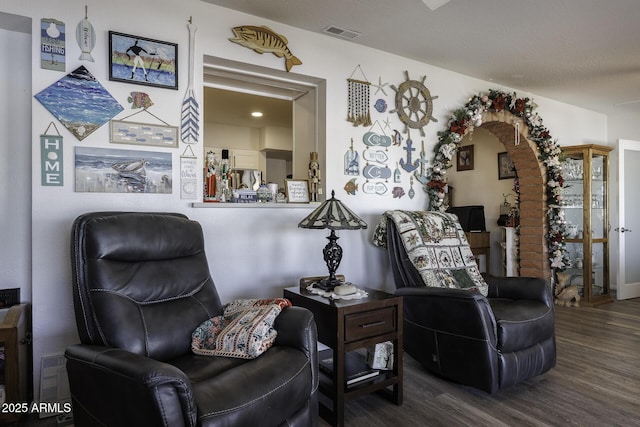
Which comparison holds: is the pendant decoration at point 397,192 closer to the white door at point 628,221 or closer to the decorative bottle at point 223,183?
the decorative bottle at point 223,183

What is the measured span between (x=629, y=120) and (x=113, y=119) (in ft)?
20.6

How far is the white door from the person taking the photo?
16.4ft

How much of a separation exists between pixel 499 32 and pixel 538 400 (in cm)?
259

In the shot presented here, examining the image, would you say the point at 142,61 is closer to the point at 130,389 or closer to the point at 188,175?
the point at 188,175

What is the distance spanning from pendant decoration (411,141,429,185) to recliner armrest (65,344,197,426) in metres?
2.89

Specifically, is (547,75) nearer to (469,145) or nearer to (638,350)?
(469,145)

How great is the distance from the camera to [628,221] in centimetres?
522

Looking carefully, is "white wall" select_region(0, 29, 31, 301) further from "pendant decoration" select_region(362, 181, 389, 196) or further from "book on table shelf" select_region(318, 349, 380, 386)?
"pendant decoration" select_region(362, 181, 389, 196)

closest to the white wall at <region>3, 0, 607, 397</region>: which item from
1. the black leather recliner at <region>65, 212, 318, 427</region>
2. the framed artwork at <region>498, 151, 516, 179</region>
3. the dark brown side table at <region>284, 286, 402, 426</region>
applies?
the black leather recliner at <region>65, 212, 318, 427</region>

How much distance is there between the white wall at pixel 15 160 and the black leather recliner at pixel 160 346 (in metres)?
0.89

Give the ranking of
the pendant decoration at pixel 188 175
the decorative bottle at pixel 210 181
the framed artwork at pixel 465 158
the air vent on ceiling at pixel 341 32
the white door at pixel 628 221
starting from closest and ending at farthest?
the pendant decoration at pixel 188 175, the decorative bottle at pixel 210 181, the air vent on ceiling at pixel 341 32, the white door at pixel 628 221, the framed artwork at pixel 465 158

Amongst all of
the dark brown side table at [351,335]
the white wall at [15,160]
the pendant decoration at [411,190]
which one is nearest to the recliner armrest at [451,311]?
the dark brown side table at [351,335]

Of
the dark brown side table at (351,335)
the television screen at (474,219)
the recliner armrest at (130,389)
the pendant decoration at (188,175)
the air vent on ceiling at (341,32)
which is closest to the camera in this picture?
the recliner armrest at (130,389)

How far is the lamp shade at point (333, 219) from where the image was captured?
94.7 inches
